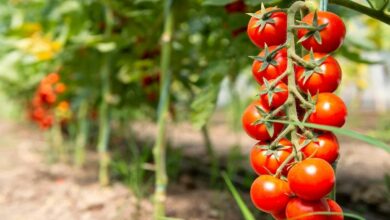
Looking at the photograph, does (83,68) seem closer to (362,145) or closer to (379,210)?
(379,210)

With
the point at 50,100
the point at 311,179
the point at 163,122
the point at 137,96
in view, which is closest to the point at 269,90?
the point at 311,179

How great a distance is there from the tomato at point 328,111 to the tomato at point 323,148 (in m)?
0.02

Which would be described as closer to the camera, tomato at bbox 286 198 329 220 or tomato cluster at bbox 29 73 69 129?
tomato at bbox 286 198 329 220

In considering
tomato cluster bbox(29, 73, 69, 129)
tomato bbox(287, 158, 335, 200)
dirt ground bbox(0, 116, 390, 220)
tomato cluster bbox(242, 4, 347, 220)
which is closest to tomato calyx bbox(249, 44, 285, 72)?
tomato cluster bbox(242, 4, 347, 220)

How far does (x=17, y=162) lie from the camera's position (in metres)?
2.33

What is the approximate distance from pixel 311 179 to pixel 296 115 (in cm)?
9

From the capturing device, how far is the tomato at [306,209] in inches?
20.1

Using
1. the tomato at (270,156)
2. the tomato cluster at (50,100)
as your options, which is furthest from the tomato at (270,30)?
the tomato cluster at (50,100)

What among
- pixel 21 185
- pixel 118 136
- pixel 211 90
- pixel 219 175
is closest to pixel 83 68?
pixel 21 185

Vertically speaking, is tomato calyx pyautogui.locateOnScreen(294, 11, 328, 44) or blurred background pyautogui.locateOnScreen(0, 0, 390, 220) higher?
tomato calyx pyautogui.locateOnScreen(294, 11, 328, 44)

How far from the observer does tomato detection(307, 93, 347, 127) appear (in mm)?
531

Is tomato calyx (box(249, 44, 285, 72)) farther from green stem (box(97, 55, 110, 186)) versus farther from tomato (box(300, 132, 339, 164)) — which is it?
green stem (box(97, 55, 110, 186))

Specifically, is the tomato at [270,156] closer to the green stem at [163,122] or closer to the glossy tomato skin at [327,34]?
the glossy tomato skin at [327,34]

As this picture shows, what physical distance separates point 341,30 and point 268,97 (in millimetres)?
126
